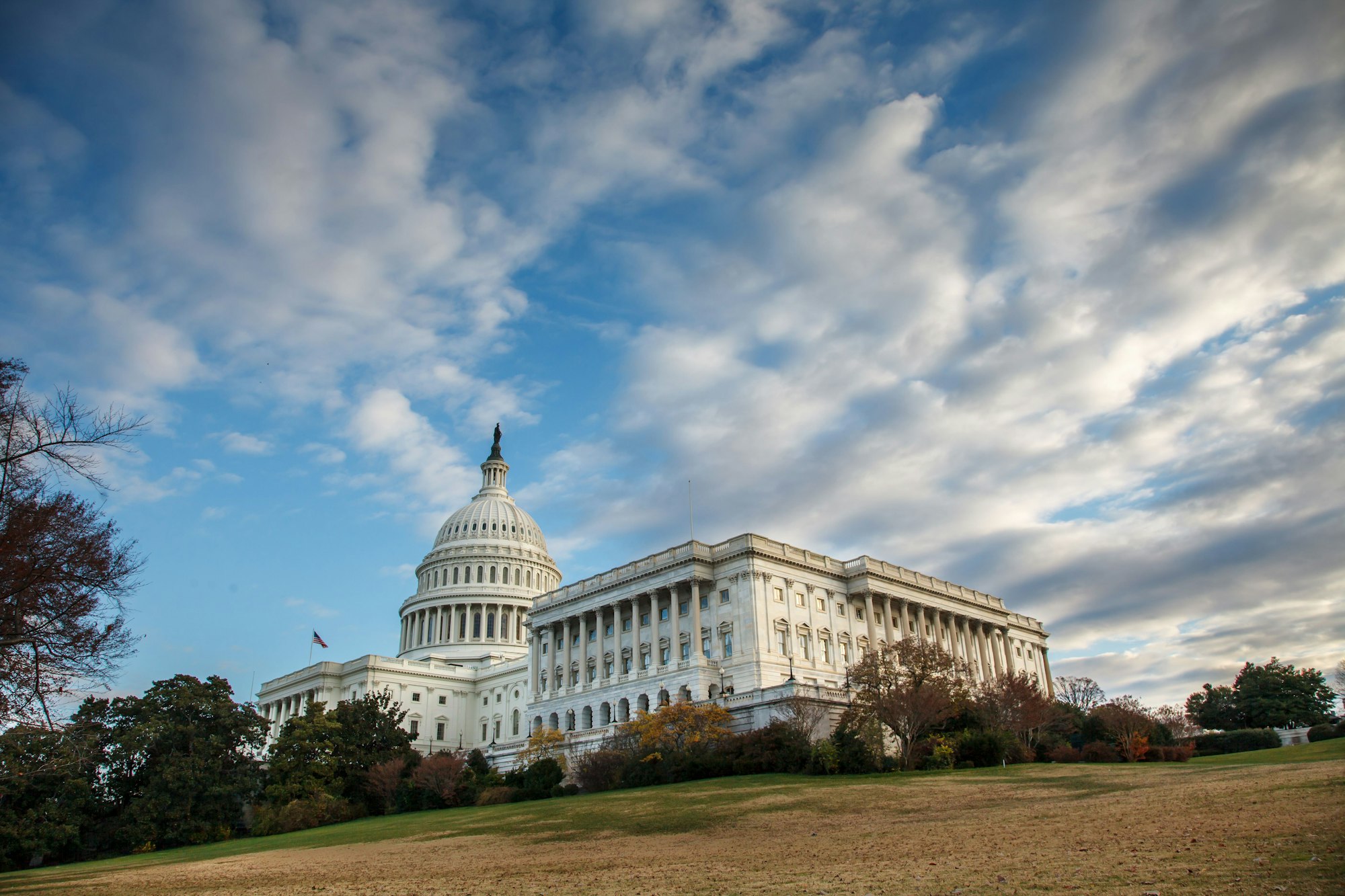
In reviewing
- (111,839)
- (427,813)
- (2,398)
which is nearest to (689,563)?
(427,813)

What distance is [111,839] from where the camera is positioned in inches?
2591

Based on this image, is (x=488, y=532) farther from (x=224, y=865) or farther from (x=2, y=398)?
(x=2, y=398)

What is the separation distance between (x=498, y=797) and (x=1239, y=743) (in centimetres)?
5360

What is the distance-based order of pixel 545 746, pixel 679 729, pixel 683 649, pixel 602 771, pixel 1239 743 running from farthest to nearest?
1. pixel 683 649
2. pixel 545 746
3. pixel 1239 743
4. pixel 679 729
5. pixel 602 771

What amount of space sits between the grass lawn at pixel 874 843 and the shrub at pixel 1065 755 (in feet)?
31.6

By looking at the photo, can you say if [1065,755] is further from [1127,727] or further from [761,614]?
[761,614]

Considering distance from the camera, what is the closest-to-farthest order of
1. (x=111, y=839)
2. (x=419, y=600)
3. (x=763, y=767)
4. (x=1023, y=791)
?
(x=1023, y=791)
(x=763, y=767)
(x=111, y=839)
(x=419, y=600)

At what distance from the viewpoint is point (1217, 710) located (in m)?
104

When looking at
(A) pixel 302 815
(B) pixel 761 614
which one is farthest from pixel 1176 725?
(A) pixel 302 815

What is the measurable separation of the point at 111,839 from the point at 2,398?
5858cm

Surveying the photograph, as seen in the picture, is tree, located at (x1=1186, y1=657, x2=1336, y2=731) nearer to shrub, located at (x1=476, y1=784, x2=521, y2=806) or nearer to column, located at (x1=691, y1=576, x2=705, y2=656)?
column, located at (x1=691, y1=576, x2=705, y2=656)

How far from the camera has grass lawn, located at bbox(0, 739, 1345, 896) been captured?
17.2 meters

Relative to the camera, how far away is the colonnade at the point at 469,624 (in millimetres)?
136000

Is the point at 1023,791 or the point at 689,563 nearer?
the point at 1023,791
